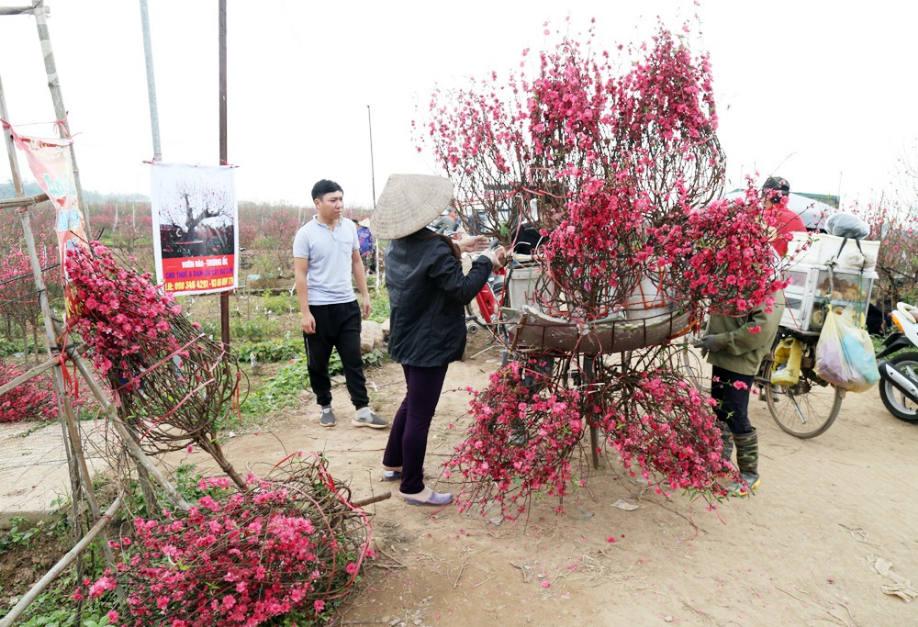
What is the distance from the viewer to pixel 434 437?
4.38 m

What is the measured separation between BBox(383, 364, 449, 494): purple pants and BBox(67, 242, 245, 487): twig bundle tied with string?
2.93 feet

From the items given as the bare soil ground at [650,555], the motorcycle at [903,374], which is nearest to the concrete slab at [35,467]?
the bare soil ground at [650,555]

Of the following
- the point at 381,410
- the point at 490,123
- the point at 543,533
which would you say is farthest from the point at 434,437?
the point at 490,123

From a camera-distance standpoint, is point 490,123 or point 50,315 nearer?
point 50,315

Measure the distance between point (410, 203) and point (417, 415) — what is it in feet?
3.65

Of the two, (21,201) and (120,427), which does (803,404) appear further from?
(21,201)

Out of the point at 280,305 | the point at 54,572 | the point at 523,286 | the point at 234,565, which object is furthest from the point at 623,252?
the point at 280,305

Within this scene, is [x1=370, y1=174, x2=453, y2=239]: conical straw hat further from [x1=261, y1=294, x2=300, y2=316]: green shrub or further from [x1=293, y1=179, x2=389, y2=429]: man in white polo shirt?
[x1=261, y1=294, x2=300, y2=316]: green shrub

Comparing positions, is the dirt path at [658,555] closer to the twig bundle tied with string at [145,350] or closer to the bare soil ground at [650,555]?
the bare soil ground at [650,555]

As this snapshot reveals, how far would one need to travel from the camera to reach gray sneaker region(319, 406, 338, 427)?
184 inches

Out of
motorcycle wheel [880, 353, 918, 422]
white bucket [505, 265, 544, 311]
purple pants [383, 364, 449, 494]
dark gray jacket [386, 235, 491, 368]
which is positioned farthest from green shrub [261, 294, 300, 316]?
motorcycle wheel [880, 353, 918, 422]

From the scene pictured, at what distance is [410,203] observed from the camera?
291cm

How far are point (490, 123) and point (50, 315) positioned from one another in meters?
2.32

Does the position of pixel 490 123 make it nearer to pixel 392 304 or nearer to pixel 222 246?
pixel 392 304
